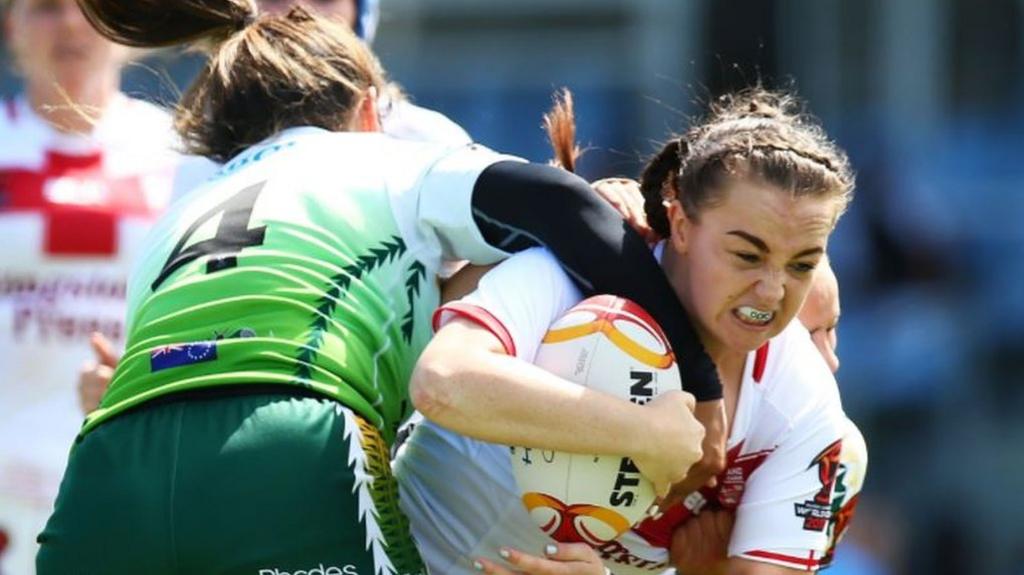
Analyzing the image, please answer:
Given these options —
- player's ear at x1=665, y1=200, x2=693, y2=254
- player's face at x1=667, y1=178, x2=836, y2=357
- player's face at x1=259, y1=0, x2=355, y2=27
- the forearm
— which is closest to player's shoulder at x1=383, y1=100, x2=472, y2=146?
→ player's face at x1=259, y1=0, x2=355, y2=27

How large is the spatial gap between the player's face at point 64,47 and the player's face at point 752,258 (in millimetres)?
2610

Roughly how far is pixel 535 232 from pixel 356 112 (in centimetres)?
54

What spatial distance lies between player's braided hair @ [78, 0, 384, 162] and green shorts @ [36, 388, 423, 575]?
0.64m

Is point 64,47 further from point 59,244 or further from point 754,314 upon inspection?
point 754,314

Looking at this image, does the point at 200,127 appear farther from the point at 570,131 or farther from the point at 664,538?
the point at 664,538

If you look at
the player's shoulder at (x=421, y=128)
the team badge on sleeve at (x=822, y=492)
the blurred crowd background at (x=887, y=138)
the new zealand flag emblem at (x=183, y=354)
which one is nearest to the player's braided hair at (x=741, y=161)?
the team badge on sleeve at (x=822, y=492)

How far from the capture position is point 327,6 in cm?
520

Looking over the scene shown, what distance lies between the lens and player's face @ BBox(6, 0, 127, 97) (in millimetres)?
5805

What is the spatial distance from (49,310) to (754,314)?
2608 millimetres

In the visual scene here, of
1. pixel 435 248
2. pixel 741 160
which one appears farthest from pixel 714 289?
pixel 435 248

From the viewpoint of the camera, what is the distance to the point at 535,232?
3609 millimetres

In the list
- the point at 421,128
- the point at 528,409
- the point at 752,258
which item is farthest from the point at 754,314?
the point at 421,128

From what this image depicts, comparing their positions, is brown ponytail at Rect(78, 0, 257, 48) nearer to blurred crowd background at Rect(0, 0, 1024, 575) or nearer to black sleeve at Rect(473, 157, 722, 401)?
black sleeve at Rect(473, 157, 722, 401)

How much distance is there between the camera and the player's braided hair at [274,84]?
387cm
